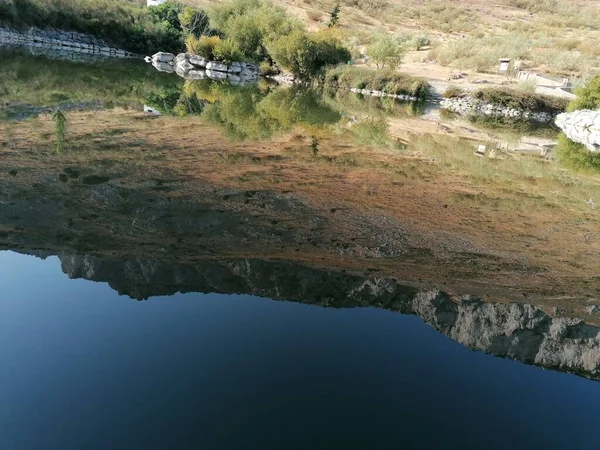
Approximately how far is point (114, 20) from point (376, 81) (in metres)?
31.5

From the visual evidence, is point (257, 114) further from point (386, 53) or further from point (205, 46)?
point (205, 46)

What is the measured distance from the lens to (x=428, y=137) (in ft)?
63.6

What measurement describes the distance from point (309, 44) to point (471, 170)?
116 feet

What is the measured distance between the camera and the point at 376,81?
42344 millimetres

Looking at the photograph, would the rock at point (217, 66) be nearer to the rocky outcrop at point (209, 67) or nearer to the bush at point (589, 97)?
the rocky outcrop at point (209, 67)

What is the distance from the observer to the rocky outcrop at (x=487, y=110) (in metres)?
34.8

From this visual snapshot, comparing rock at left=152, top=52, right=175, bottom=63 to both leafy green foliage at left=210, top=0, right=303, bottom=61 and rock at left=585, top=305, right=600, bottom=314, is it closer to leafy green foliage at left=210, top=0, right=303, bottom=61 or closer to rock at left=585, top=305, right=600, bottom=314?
leafy green foliage at left=210, top=0, right=303, bottom=61

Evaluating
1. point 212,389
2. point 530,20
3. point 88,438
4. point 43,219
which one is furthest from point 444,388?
point 530,20

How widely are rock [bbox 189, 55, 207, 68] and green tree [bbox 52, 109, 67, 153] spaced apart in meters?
34.9

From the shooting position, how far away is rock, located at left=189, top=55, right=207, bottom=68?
154 ft

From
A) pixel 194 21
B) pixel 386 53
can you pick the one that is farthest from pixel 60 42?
pixel 386 53

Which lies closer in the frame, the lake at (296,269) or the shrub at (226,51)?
the lake at (296,269)

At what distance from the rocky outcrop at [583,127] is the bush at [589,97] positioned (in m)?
0.67

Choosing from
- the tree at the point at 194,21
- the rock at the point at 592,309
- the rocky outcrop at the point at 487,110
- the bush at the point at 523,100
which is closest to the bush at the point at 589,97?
the rocky outcrop at the point at 487,110
